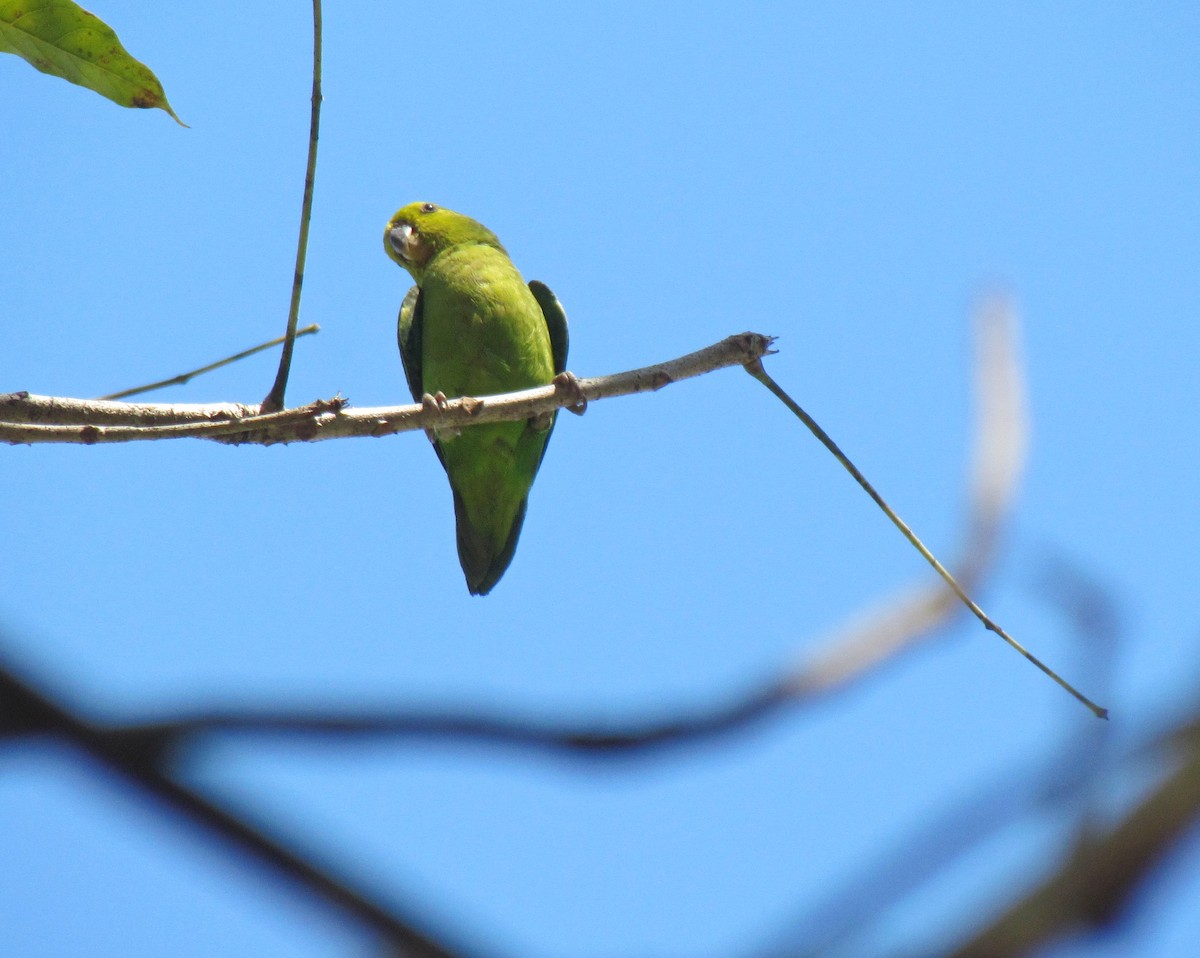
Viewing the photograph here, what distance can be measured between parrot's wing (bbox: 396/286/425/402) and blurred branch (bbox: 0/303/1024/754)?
2.74 meters

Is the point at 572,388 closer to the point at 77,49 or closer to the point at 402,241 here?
the point at 77,49

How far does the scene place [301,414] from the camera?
116 inches

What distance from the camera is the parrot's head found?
6.83m

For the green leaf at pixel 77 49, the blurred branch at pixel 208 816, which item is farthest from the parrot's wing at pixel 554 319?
the blurred branch at pixel 208 816

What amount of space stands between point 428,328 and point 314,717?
555 centimetres

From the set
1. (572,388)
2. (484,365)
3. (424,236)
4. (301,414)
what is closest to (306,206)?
(301,414)

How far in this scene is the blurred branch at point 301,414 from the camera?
97.3 inches

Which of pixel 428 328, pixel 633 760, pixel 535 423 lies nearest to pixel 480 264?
pixel 428 328

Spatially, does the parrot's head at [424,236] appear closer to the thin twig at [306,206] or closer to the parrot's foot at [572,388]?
the parrot's foot at [572,388]

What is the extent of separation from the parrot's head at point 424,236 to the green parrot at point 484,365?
Answer: 0.49ft

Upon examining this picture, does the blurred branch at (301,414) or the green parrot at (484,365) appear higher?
the green parrot at (484,365)

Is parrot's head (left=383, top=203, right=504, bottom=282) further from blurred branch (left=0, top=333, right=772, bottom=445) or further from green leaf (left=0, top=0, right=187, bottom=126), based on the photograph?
green leaf (left=0, top=0, right=187, bottom=126)

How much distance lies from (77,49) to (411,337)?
358 cm

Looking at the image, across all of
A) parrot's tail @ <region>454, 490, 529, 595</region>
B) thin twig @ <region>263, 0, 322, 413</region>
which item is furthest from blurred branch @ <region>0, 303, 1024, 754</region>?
parrot's tail @ <region>454, 490, 529, 595</region>
